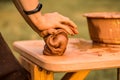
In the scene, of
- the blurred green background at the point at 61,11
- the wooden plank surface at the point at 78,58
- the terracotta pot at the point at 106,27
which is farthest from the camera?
the blurred green background at the point at 61,11

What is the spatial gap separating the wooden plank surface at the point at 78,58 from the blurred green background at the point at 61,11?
143 centimetres

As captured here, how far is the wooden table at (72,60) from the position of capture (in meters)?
1.00

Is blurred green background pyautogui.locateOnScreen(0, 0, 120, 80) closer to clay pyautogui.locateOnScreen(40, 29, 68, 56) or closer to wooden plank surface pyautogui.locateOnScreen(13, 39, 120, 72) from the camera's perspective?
wooden plank surface pyautogui.locateOnScreen(13, 39, 120, 72)

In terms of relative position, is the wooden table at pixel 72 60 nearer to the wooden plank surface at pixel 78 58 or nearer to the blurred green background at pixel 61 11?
the wooden plank surface at pixel 78 58

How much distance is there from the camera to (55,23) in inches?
42.4

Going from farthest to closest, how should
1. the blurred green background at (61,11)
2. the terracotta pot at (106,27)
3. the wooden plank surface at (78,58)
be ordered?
1. the blurred green background at (61,11)
2. the terracotta pot at (106,27)
3. the wooden plank surface at (78,58)

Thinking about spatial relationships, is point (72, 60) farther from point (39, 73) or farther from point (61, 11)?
point (61, 11)

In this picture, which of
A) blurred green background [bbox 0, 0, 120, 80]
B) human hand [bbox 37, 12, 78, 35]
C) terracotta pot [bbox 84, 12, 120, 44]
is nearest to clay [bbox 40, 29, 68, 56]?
human hand [bbox 37, 12, 78, 35]

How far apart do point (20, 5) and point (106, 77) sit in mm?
1832

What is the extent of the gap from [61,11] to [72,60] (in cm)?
193

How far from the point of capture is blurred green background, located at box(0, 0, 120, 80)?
2.76 metres

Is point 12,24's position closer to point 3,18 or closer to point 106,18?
point 3,18

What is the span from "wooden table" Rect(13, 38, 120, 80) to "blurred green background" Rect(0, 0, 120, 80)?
1.43 m

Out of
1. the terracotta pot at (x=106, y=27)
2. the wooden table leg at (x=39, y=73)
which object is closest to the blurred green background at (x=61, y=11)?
the terracotta pot at (x=106, y=27)
